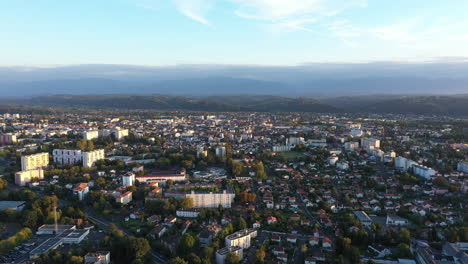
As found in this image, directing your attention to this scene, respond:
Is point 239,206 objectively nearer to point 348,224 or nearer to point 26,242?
point 348,224

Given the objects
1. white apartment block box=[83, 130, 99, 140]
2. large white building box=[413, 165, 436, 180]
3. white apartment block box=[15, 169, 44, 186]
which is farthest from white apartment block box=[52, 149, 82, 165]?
large white building box=[413, 165, 436, 180]

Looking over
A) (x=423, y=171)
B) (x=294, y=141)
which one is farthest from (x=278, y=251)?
(x=294, y=141)

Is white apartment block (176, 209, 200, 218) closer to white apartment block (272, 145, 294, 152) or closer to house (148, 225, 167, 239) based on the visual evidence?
house (148, 225, 167, 239)

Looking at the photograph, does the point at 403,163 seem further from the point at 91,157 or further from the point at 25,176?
the point at 25,176

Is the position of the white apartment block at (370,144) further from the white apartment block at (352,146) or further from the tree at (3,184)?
the tree at (3,184)

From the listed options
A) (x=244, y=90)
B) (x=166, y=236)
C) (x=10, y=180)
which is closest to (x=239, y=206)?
(x=166, y=236)

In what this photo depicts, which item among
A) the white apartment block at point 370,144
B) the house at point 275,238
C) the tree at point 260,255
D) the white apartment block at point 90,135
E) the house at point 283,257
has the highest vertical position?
the white apartment block at point 370,144

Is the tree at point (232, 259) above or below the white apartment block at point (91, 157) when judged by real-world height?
below

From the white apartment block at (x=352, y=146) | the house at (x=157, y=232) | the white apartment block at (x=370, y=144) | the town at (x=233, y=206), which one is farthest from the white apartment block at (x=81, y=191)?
the white apartment block at (x=370, y=144)

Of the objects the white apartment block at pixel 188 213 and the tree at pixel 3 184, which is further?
the tree at pixel 3 184
